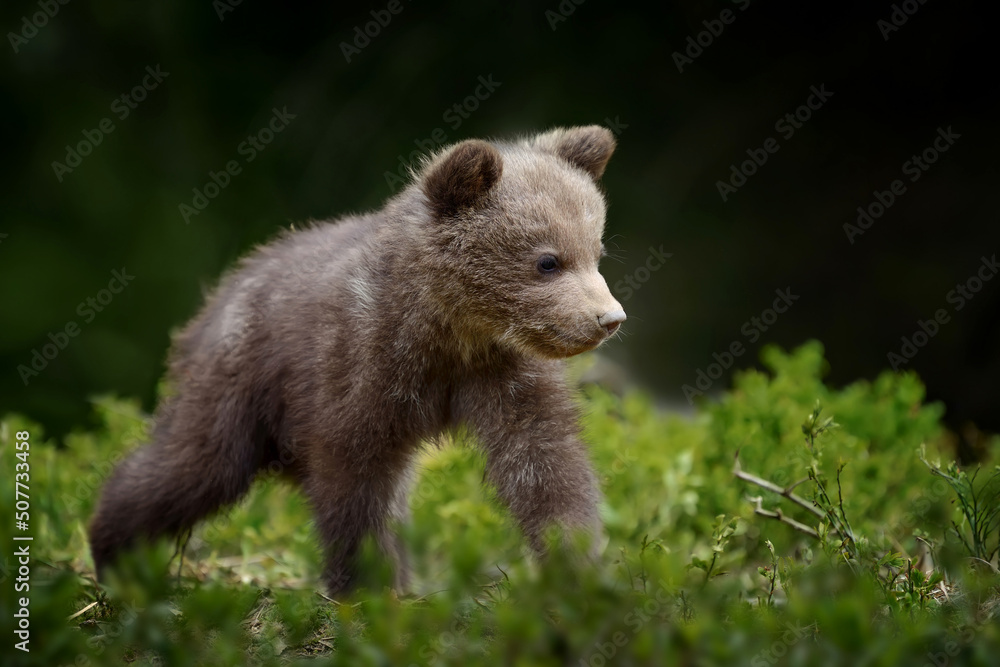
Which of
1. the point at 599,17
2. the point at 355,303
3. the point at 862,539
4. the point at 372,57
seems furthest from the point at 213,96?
the point at 862,539

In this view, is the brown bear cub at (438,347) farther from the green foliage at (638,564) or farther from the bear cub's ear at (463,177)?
the green foliage at (638,564)

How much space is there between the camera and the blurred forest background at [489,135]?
7.54 metres

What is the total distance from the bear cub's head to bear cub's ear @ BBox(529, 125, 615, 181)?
30cm

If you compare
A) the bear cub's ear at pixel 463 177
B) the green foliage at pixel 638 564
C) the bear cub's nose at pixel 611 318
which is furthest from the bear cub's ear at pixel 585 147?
the green foliage at pixel 638 564

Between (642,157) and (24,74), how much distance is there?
4865 mm

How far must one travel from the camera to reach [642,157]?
8.30 meters

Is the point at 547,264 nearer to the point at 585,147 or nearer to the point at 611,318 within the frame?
the point at 611,318

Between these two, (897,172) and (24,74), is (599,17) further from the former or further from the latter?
(24,74)

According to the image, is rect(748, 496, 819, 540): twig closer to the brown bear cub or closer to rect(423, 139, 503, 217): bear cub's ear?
the brown bear cub

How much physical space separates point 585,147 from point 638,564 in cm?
175

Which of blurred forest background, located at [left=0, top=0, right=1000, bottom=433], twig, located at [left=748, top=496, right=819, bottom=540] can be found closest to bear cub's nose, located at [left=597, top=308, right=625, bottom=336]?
twig, located at [left=748, top=496, right=819, bottom=540]

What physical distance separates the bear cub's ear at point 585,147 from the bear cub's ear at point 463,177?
0.45 meters

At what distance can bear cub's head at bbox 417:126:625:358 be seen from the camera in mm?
3738

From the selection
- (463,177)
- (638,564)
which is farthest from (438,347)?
(638,564)
